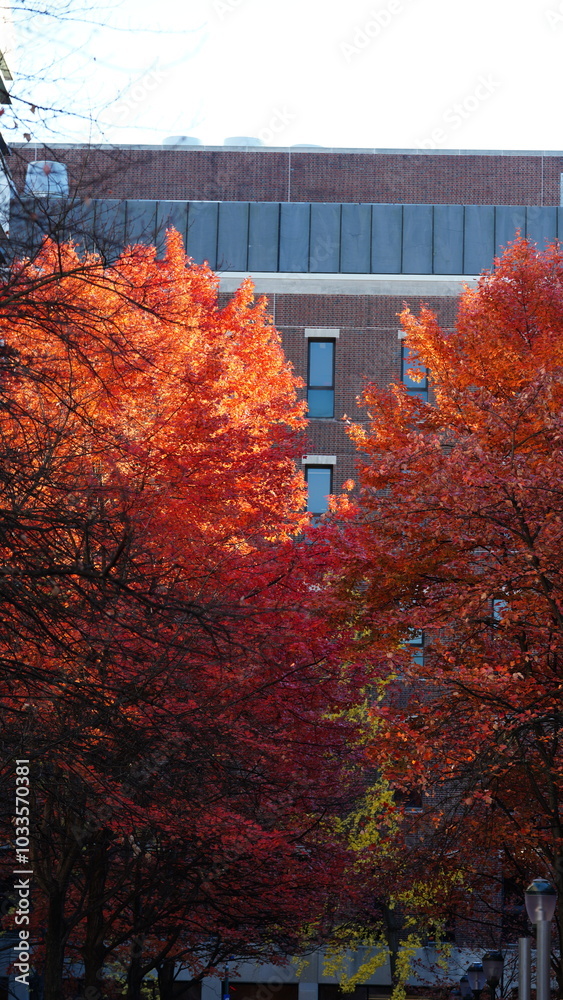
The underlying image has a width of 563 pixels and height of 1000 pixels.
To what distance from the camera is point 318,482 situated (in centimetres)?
4131

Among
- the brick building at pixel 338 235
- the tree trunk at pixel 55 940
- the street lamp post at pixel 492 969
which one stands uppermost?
the brick building at pixel 338 235

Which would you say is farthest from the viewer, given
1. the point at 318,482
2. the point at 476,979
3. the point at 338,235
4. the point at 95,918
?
the point at 338,235

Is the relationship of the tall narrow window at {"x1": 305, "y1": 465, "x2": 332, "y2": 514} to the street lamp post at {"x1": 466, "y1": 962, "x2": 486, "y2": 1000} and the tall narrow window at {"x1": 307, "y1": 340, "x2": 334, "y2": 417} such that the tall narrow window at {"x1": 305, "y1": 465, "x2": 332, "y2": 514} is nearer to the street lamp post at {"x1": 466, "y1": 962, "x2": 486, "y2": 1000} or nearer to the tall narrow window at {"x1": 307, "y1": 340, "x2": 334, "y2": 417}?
the tall narrow window at {"x1": 307, "y1": 340, "x2": 334, "y2": 417}

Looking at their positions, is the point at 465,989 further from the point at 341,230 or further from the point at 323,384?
the point at 341,230

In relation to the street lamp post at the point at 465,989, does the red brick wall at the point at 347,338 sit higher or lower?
higher

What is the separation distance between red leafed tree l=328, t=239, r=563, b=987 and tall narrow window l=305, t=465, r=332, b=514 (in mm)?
20503

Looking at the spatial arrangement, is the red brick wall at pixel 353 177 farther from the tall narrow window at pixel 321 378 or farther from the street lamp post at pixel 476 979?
the street lamp post at pixel 476 979

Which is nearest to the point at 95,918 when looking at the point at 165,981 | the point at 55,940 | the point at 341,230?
the point at 55,940

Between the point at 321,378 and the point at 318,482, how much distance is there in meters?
4.06

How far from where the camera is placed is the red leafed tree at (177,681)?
10.4m

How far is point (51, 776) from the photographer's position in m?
10.8

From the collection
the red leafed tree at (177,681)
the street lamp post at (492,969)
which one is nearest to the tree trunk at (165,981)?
the red leafed tree at (177,681)

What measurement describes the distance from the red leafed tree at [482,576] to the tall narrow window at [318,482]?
2050 centimetres

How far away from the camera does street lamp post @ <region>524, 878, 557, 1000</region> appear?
12.3 m
